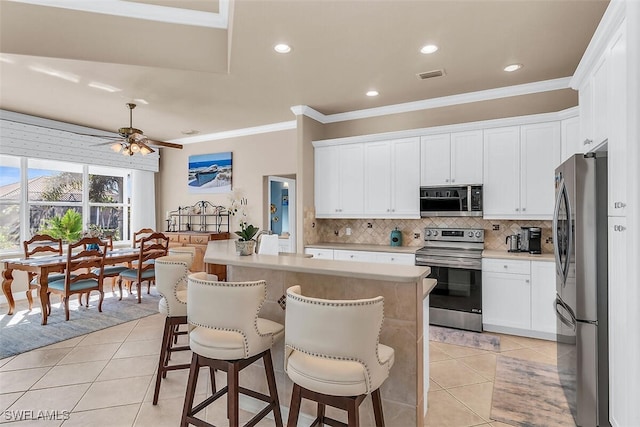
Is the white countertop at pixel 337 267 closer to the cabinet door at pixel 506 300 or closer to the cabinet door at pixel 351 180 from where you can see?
the cabinet door at pixel 506 300

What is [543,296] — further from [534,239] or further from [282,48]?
[282,48]

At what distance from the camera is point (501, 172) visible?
4047 mm

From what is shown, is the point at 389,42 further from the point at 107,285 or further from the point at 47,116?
the point at 107,285

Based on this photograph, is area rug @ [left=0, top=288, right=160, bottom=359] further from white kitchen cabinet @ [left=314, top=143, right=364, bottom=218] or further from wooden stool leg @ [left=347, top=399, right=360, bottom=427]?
wooden stool leg @ [left=347, top=399, right=360, bottom=427]

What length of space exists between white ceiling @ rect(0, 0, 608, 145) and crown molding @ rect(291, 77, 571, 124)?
0.12 metres

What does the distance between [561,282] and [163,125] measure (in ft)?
20.0

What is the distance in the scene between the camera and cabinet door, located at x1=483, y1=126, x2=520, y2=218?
3.97 m

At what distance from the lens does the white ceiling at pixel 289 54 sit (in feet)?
8.73

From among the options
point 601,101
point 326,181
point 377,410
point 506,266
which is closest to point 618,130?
point 601,101

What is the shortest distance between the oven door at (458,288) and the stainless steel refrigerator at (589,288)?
1.57 metres

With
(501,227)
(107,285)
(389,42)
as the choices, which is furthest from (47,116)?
(501,227)

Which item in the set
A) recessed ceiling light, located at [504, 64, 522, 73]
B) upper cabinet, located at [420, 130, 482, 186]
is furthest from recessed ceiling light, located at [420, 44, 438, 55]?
upper cabinet, located at [420, 130, 482, 186]

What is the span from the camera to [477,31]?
2881 mm

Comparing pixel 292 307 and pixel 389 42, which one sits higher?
pixel 389 42
